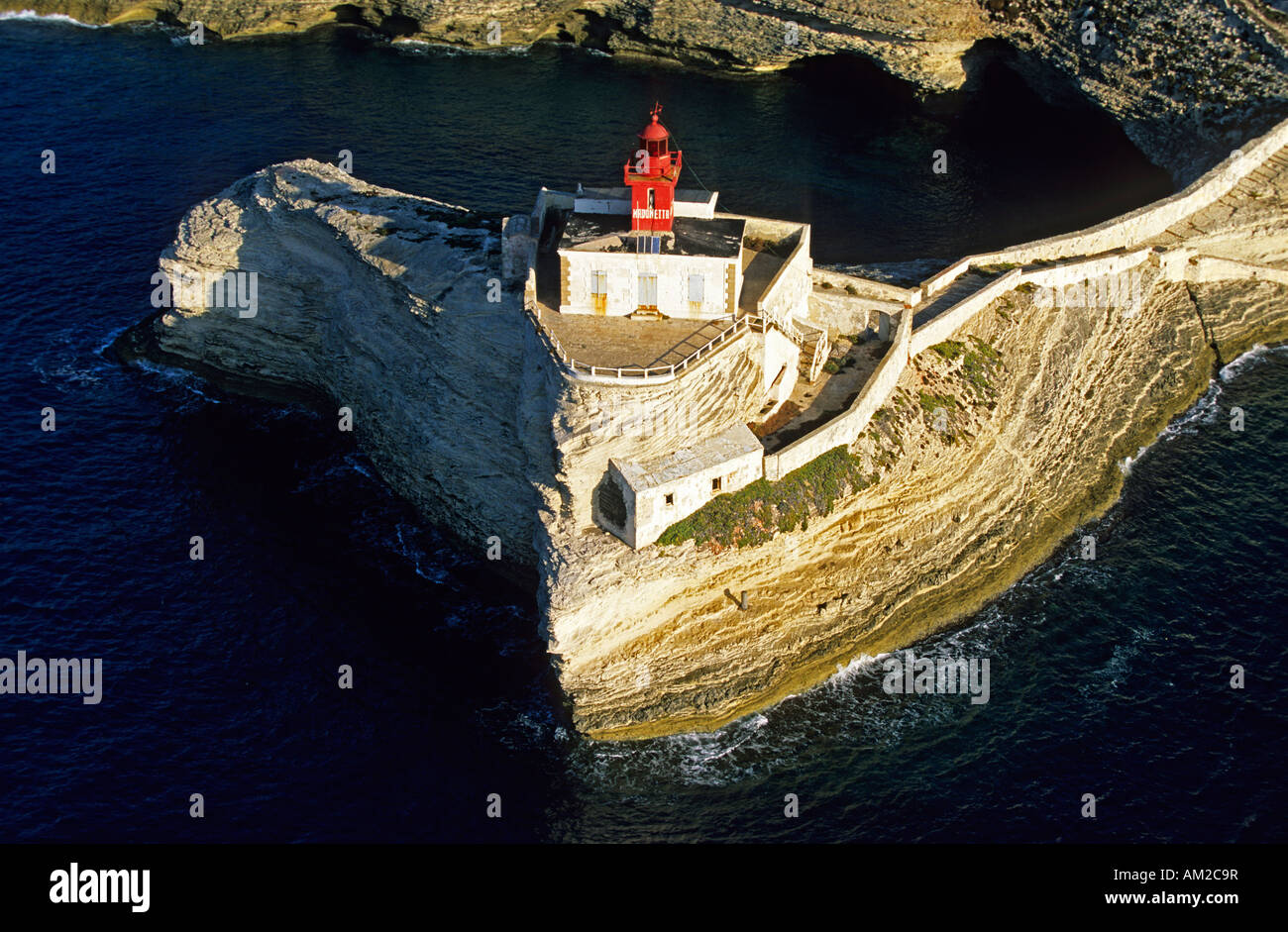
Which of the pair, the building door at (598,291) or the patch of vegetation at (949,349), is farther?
the patch of vegetation at (949,349)

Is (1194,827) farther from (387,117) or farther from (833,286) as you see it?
(387,117)

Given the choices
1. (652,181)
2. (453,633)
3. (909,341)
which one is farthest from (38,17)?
(909,341)

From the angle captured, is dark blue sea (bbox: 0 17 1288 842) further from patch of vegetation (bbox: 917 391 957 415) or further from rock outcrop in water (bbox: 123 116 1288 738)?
patch of vegetation (bbox: 917 391 957 415)

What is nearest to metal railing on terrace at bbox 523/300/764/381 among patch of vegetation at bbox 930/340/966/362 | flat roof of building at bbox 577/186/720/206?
flat roof of building at bbox 577/186/720/206

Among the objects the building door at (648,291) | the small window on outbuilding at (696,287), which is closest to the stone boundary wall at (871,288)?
the small window on outbuilding at (696,287)

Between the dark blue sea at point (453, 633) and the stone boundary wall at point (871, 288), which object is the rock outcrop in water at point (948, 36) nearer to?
the dark blue sea at point (453, 633)

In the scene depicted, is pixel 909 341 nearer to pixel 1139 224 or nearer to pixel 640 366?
pixel 640 366
